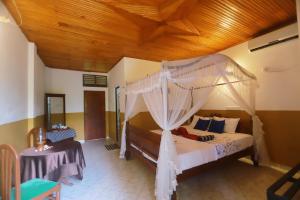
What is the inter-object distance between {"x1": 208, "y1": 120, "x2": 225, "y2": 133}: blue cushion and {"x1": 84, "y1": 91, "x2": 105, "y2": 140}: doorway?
423 cm

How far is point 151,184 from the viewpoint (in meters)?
2.64

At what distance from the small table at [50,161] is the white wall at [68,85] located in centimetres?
340

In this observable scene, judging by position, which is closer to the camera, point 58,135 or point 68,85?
point 58,135

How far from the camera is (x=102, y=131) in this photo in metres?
6.36

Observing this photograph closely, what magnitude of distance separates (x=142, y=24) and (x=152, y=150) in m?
2.23

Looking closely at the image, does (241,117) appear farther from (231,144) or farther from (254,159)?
(231,144)

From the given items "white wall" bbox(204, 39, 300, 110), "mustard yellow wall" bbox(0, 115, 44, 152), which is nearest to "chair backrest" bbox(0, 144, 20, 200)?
"mustard yellow wall" bbox(0, 115, 44, 152)

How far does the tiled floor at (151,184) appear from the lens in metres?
2.32

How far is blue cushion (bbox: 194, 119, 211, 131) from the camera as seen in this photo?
398 cm

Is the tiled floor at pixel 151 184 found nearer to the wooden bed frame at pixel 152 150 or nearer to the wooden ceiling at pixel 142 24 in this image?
the wooden bed frame at pixel 152 150

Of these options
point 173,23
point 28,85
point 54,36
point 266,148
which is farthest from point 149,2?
point 266,148

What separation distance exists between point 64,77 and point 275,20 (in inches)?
240

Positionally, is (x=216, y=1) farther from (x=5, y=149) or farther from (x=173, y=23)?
(x=5, y=149)

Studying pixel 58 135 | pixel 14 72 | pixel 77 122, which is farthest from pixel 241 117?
pixel 77 122
